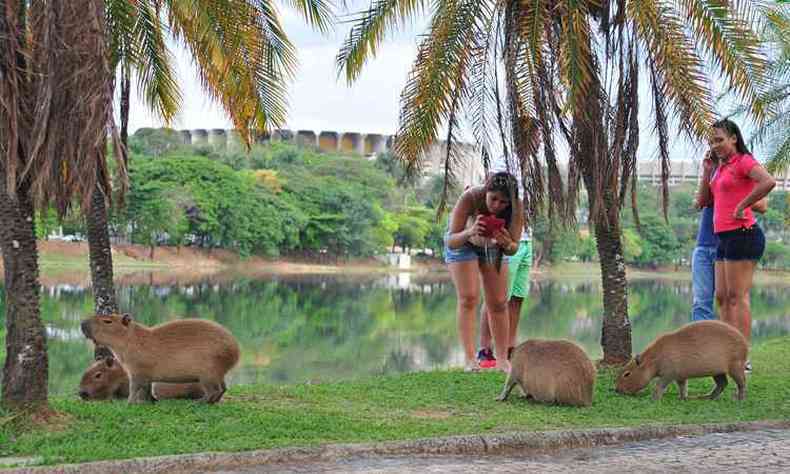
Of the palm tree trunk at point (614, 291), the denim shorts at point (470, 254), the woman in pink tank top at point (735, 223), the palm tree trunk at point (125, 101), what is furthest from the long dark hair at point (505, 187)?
the palm tree trunk at point (125, 101)

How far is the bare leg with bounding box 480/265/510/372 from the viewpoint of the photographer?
32.9 feet

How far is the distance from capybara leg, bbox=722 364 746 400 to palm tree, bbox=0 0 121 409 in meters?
5.43

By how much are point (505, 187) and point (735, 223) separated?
2.18m

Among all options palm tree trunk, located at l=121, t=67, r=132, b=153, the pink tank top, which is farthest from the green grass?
palm tree trunk, located at l=121, t=67, r=132, b=153

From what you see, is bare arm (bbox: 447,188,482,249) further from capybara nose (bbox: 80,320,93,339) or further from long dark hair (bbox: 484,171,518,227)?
capybara nose (bbox: 80,320,93,339)

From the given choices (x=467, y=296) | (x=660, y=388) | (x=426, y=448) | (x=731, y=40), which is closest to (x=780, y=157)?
(x=731, y=40)

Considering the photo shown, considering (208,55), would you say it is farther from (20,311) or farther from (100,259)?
(20,311)

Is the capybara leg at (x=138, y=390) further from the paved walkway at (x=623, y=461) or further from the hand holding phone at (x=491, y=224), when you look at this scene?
the hand holding phone at (x=491, y=224)

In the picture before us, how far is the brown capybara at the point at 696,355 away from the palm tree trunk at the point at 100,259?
17.4 ft

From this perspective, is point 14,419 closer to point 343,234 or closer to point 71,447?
point 71,447

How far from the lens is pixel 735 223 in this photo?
9547 mm

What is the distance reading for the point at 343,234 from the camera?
71562 mm

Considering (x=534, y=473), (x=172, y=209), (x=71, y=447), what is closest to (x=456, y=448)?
(x=534, y=473)

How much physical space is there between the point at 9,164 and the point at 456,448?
3.52m
